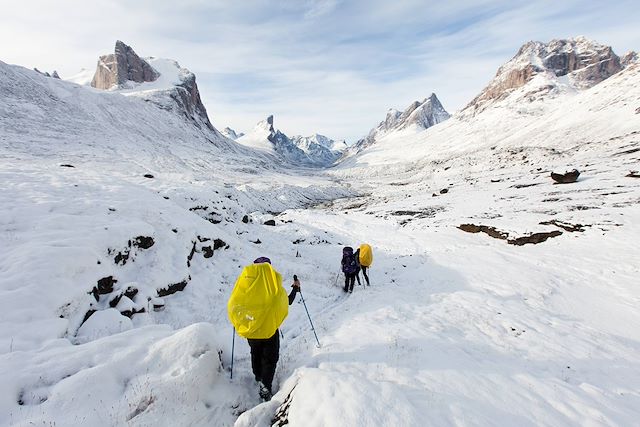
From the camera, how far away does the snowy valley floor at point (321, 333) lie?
5.30 m

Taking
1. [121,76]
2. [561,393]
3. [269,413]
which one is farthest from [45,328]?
[121,76]

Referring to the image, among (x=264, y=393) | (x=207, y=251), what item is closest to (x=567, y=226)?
(x=207, y=251)

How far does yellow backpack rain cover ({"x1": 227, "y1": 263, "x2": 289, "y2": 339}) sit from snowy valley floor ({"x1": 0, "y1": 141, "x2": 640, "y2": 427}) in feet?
3.69

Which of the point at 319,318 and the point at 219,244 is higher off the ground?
the point at 219,244

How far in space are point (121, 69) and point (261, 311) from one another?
738 feet

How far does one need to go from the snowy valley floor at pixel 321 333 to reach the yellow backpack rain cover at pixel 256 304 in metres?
1.12

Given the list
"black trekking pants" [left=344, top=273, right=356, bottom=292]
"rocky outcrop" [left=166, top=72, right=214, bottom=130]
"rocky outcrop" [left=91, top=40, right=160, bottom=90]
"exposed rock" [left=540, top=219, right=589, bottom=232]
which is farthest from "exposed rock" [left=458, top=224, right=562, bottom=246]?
"rocky outcrop" [left=91, top=40, right=160, bottom=90]

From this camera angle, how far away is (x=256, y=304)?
607cm

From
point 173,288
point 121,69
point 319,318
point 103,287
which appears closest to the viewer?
point 103,287

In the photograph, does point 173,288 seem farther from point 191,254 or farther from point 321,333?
point 321,333

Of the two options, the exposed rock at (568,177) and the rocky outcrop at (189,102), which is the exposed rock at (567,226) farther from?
the rocky outcrop at (189,102)

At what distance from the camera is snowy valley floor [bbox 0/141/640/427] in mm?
5301

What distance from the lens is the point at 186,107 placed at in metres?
172

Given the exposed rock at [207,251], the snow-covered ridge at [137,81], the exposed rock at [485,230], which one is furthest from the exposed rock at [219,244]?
the snow-covered ridge at [137,81]
